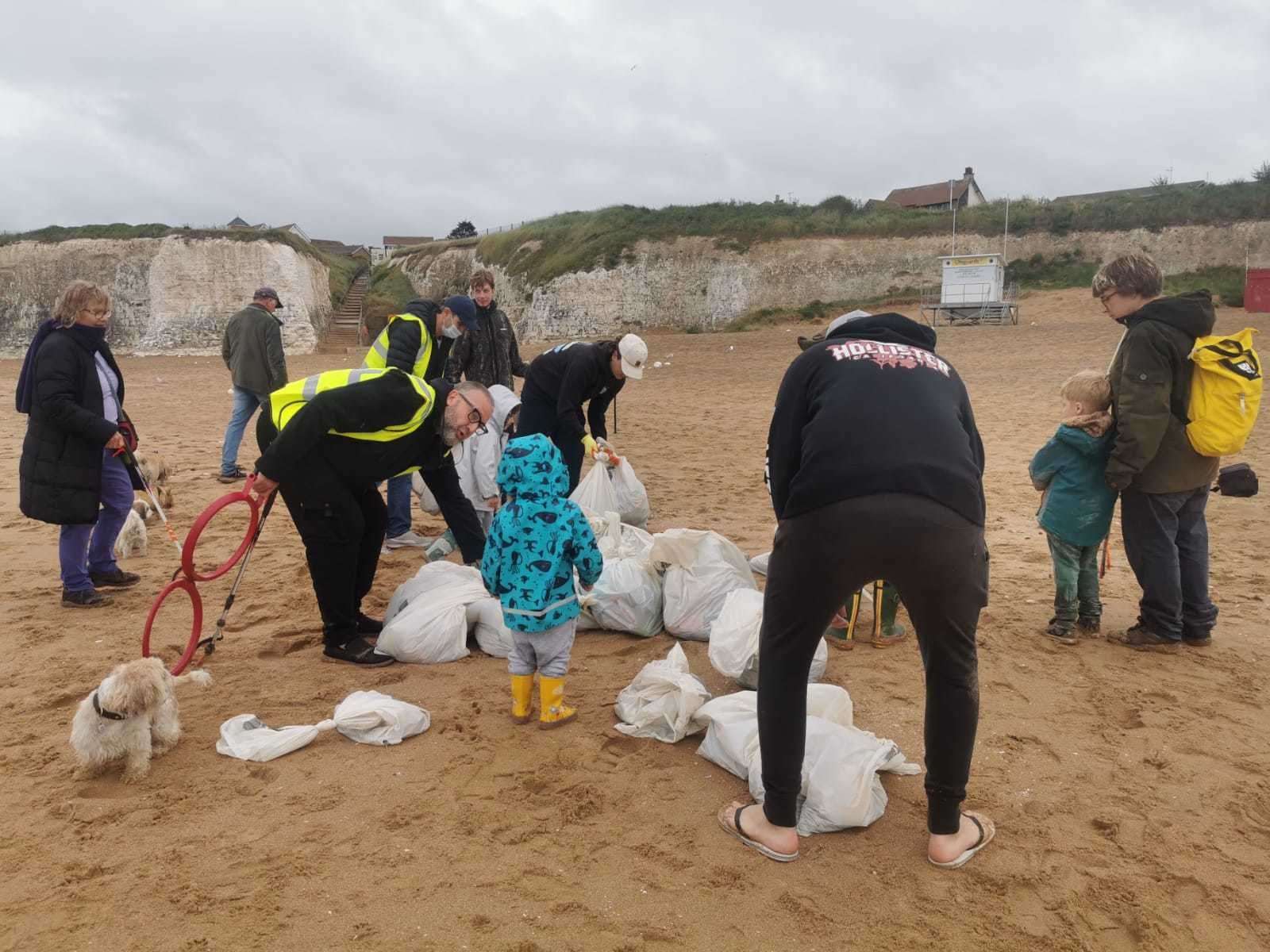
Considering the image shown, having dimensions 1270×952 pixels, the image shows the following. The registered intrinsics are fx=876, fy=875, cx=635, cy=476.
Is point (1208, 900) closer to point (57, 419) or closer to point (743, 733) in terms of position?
point (743, 733)

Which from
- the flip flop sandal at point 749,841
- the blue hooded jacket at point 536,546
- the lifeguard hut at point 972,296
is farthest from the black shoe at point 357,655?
the lifeguard hut at point 972,296

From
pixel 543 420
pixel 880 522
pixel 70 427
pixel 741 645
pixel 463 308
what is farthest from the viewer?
pixel 463 308

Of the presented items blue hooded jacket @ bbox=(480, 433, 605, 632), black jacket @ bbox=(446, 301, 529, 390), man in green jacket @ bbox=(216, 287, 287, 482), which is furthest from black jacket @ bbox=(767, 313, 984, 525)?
man in green jacket @ bbox=(216, 287, 287, 482)

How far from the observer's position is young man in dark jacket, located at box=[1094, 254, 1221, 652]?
4074 millimetres

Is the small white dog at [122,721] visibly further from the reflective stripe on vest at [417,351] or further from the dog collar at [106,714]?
the reflective stripe on vest at [417,351]

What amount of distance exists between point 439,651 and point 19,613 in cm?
269

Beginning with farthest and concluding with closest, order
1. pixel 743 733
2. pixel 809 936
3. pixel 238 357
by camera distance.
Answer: pixel 238 357 → pixel 743 733 → pixel 809 936

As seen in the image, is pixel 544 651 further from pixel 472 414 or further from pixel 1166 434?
pixel 1166 434

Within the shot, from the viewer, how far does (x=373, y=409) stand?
4031 mm


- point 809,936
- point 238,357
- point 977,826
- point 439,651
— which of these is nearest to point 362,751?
point 439,651

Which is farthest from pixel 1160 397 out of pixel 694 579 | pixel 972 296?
pixel 972 296

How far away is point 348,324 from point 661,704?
3783 centimetres

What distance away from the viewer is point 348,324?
126 feet

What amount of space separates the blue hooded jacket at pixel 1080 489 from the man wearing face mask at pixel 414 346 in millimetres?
3396
